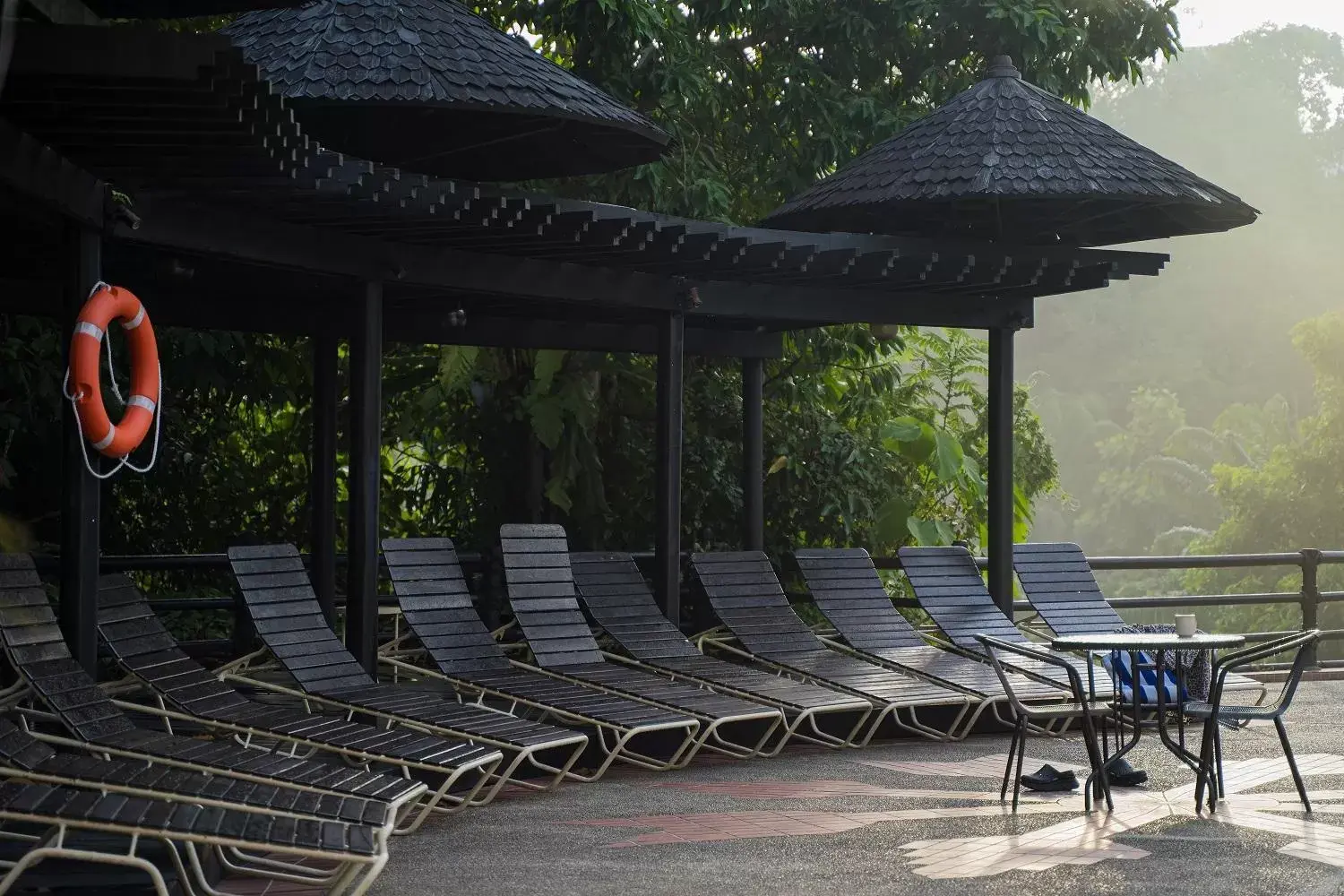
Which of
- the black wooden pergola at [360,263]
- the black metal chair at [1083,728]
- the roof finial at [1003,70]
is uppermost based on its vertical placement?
the roof finial at [1003,70]

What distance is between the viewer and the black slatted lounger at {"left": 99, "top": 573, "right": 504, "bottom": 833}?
250 inches

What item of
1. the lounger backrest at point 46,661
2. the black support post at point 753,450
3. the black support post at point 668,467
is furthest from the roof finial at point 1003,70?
the lounger backrest at point 46,661

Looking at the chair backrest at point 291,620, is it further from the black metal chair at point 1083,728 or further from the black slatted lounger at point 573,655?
the black metal chair at point 1083,728

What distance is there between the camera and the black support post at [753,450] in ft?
39.0

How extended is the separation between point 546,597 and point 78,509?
3020 mm

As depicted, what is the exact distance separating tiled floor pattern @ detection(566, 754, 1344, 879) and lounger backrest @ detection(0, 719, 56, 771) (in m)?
2.03

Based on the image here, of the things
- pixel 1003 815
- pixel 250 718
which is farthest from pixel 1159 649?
pixel 250 718

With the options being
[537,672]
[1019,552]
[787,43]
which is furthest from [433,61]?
[787,43]

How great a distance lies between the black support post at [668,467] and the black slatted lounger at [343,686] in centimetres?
184

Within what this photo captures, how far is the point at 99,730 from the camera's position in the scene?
6.03m

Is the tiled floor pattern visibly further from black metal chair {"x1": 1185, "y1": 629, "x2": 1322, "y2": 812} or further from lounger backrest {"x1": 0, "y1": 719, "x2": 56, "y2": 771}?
lounger backrest {"x1": 0, "y1": 719, "x2": 56, "y2": 771}

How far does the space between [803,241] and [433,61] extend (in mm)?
2215

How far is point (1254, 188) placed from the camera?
236 ft

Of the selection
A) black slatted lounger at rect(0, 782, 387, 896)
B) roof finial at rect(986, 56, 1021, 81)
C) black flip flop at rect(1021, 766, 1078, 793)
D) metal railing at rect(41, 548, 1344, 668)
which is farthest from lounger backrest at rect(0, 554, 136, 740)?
roof finial at rect(986, 56, 1021, 81)
